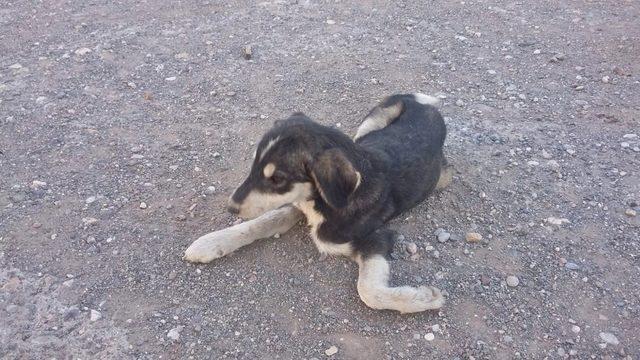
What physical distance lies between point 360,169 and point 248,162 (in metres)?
1.68

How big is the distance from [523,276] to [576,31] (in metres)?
4.59

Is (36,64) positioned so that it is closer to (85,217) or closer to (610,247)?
(85,217)

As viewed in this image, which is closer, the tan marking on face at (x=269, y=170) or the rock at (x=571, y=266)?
the tan marking on face at (x=269, y=170)

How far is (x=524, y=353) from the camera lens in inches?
152

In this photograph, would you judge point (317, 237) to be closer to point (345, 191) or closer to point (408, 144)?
point (345, 191)

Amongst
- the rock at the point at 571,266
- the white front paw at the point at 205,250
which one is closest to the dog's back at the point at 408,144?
the rock at the point at 571,266

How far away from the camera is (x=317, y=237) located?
439 centimetres

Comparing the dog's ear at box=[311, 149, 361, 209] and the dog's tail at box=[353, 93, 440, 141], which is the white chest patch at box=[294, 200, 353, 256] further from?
the dog's tail at box=[353, 93, 440, 141]

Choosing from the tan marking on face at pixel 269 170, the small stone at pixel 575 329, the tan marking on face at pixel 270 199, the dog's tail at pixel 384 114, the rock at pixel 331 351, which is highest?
the tan marking on face at pixel 269 170

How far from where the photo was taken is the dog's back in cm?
452

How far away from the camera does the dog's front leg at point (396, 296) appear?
4012 mm

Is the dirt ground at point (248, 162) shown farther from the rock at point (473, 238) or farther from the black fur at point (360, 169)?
the black fur at point (360, 169)

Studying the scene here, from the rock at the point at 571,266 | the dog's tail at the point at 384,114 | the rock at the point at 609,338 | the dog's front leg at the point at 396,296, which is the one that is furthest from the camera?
the dog's tail at the point at 384,114

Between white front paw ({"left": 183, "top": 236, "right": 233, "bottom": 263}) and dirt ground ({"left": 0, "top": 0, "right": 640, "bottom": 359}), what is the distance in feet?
0.24
